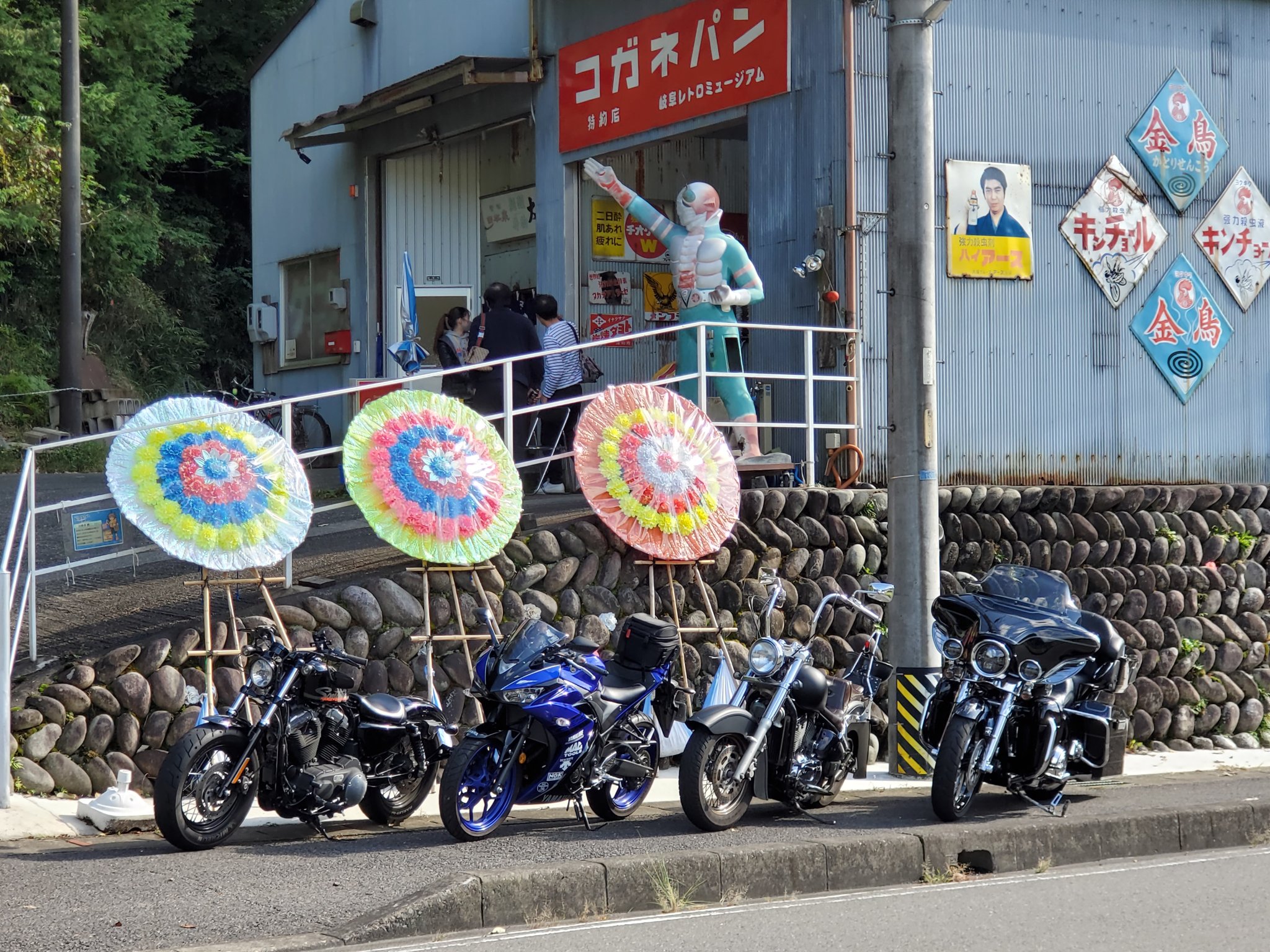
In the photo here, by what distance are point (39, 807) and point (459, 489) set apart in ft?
10.8

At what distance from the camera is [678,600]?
11.6 metres

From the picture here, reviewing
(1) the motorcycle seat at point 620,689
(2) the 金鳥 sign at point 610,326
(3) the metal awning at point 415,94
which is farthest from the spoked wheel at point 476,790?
(3) the metal awning at point 415,94

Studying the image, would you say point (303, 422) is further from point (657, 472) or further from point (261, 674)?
point (261, 674)

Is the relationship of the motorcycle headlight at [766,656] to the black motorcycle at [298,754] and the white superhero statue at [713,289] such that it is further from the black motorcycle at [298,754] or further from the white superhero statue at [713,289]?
the white superhero statue at [713,289]

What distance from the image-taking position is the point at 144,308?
32188 mm

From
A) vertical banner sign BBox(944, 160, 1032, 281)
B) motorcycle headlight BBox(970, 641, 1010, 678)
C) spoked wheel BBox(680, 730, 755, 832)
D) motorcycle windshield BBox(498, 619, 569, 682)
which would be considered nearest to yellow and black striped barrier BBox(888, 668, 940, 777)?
motorcycle headlight BBox(970, 641, 1010, 678)

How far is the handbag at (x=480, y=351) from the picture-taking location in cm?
1352

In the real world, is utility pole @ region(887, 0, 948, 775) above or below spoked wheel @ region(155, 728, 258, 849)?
above

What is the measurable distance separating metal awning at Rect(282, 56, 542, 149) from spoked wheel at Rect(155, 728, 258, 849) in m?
9.85

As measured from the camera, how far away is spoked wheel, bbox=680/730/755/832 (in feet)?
27.8

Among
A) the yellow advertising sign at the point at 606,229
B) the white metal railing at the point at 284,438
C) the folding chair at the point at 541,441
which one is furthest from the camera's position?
the yellow advertising sign at the point at 606,229

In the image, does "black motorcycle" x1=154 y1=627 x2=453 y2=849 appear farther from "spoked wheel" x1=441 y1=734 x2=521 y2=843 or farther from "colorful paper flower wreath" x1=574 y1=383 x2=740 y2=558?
"colorful paper flower wreath" x1=574 y1=383 x2=740 y2=558

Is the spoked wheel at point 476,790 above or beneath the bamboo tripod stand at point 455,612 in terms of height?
beneath

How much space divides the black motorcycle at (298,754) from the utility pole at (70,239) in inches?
684
